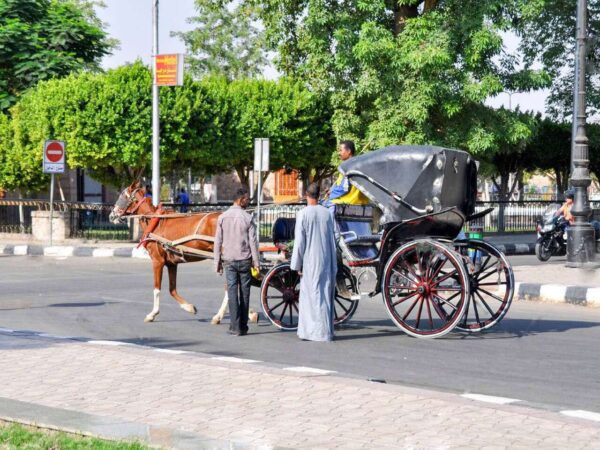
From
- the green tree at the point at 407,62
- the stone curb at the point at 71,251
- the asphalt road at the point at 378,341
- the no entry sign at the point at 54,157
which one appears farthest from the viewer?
the green tree at the point at 407,62

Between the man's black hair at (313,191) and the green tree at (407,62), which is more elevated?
the green tree at (407,62)

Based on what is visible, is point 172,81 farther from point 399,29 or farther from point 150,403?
point 150,403

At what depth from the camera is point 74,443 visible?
6262 millimetres

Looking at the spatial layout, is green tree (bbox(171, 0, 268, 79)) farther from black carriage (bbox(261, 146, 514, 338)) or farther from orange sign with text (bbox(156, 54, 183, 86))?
black carriage (bbox(261, 146, 514, 338))

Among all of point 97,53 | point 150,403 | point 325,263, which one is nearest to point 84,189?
point 97,53

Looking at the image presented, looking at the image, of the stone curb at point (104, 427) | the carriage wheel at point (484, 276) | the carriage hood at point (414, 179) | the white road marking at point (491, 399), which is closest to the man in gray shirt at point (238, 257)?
the carriage hood at point (414, 179)

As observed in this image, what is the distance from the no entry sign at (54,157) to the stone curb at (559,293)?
1594cm

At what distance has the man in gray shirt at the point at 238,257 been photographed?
12.3 meters

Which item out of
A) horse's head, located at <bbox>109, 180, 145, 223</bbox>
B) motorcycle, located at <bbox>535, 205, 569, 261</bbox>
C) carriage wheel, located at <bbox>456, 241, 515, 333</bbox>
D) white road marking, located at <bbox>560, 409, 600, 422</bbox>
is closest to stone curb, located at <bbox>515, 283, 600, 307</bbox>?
carriage wheel, located at <bbox>456, 241, 515, 333</bbox>

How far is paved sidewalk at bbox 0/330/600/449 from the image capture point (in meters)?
6.43

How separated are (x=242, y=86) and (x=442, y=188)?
27616 mm

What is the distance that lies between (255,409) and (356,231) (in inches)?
217

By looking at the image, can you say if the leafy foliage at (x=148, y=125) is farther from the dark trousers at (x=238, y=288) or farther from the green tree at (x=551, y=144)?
the dark trousers at (x=238, y=288)

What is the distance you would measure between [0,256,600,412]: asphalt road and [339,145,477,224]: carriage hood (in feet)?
4.99
